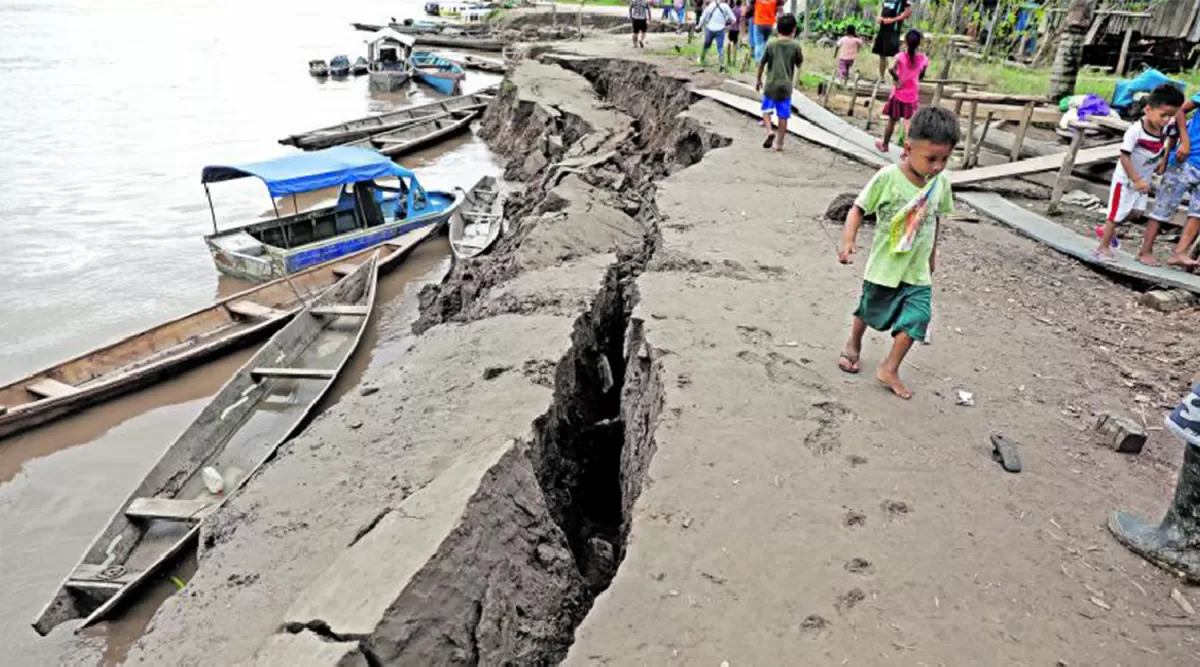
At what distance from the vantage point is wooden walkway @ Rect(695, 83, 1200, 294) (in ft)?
21.5

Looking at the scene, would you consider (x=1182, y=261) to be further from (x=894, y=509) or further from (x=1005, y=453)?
(x=894, y=509)

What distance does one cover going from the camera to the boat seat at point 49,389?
8273mm

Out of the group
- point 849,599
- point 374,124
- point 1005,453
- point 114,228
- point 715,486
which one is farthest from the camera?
point 374,124

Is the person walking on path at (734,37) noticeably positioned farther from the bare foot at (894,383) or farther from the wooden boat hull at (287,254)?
the bare foot at (894,383)

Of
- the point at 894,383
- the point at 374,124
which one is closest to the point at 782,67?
the point at 894,383

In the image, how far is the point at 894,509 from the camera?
3582 mm

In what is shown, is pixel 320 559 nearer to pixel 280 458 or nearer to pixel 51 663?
pixel 280 458

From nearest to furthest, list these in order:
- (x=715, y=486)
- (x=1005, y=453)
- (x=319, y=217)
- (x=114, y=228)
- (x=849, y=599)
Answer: (x=849, y=599) → (x=715, y=486) → (x=1005, y=453) → (x=319, y=217) → (x=114, y=228)

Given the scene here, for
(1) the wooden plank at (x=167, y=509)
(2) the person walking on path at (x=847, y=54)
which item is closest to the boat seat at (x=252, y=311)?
(1) the wooden plank at (x=167, y=509)

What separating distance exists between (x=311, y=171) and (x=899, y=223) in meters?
10.3

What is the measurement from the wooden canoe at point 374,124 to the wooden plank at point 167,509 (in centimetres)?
1489

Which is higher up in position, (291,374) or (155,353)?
(291,374)

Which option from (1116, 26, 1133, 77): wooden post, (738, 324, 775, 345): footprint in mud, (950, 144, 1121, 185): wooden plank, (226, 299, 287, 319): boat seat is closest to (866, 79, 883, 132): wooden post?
(950, 144, 1121, 185): wooden plank

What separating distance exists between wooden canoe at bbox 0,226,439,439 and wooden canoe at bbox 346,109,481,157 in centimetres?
847
